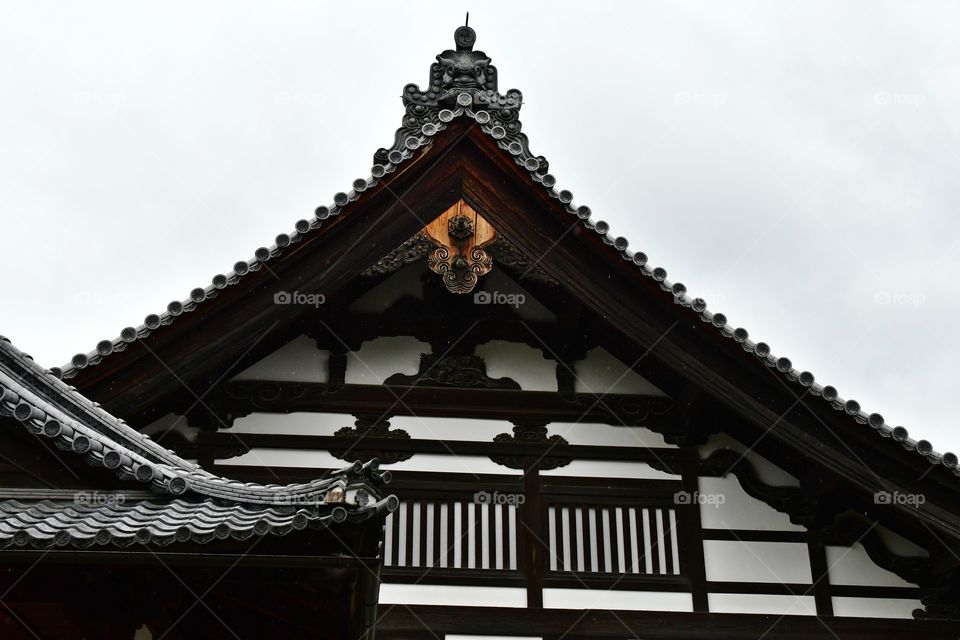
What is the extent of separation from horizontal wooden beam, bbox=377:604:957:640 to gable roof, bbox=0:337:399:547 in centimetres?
294

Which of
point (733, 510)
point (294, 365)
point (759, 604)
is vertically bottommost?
point (759, 604)

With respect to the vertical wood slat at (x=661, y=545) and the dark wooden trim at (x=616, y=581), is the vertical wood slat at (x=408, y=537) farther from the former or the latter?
the vertical wood slat at (x=661, y=545)

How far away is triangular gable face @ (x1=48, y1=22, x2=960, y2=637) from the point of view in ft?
31.9

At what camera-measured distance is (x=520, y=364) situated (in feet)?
35.3

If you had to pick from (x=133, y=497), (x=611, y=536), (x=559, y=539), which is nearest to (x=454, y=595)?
(x=559, y=539)

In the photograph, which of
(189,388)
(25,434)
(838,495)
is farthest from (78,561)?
(838,495)

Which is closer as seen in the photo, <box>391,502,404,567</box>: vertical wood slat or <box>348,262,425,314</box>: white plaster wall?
<box>391,502,404,567</box>: vertical wood slat

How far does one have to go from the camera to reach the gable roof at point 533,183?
31.2ft

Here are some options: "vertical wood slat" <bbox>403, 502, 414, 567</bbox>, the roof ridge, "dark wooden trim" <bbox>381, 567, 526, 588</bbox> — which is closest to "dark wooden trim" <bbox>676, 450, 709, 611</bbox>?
"dark wooden trim" <bbox>381, 567, 526, 588</bbox>

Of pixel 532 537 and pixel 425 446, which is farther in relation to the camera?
pixel 425 446

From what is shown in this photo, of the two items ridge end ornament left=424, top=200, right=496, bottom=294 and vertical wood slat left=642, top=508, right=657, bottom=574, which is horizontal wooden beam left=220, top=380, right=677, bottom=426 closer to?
vertical wood slat left=642, top=508, right=657, bottom=574

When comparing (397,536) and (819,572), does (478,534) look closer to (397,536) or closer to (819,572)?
(397,536)

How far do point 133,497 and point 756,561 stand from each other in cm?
571

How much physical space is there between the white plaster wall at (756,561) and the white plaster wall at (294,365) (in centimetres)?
394
